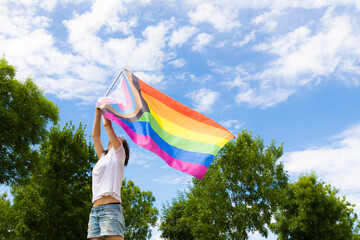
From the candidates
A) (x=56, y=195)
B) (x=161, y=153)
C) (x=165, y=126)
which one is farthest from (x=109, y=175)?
(x=56, y=195)

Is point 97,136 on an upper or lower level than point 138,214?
lower

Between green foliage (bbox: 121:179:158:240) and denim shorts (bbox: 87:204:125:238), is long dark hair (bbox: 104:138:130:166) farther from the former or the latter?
green foliage (bbox: 121:179:158:240)

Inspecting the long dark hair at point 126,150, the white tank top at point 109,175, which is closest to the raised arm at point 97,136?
the long dark hair at point 126,150

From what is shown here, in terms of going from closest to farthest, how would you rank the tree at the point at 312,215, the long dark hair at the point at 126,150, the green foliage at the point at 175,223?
the long dark hair at the point at 126,150 < the tree at the point at 312,215 < the green foliage at the point at 175,223

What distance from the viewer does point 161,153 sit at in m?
6.25

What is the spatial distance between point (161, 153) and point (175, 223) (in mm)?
42957

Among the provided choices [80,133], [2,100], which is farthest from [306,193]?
[2,100]

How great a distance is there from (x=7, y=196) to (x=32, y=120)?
21766 millimetres

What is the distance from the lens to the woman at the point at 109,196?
13.9ft

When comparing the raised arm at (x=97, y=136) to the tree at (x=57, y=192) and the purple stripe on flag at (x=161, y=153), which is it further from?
the tree at (x=57, y=192)

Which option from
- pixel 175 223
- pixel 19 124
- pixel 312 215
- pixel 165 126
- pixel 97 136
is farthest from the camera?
pixel 175 223

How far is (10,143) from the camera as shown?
66.3 feet

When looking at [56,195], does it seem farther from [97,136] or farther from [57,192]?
[97,136]

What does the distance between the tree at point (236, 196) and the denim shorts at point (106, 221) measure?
25.2 metres
